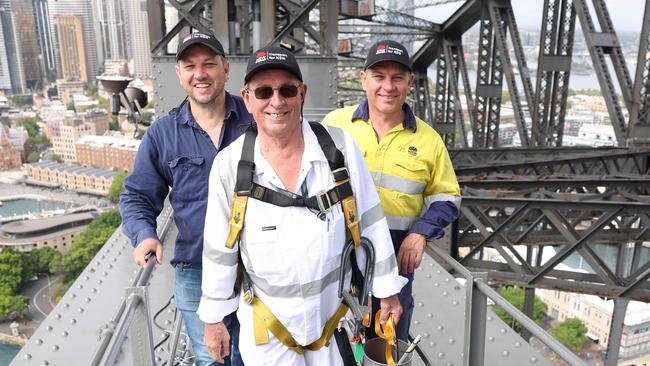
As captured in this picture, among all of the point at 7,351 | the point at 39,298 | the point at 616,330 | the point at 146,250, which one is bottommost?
the point at 7,351

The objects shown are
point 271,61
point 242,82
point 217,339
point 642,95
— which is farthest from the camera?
point 642,95

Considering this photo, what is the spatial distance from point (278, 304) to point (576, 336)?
47.5 meters

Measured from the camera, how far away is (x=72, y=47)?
11600 centimetres

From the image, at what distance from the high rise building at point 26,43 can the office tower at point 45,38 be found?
4.36ft

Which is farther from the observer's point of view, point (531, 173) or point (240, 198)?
point (531, 173)

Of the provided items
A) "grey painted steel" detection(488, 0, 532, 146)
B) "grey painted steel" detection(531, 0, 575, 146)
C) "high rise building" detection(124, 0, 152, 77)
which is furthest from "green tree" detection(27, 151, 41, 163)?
"grey painted steel" detection(531, 0, 575, 146)

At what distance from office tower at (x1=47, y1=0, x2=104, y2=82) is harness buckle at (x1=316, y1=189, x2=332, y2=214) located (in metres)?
128

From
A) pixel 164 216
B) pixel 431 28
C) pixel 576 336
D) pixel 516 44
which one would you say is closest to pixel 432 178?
pixel 164 216

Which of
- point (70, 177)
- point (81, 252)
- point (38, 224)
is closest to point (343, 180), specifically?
point (81, 252)

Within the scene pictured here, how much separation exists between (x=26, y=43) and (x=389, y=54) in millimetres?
127114

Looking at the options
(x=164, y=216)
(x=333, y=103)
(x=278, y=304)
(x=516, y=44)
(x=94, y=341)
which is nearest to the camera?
(x=278, y=304)

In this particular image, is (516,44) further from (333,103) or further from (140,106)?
(140,106)

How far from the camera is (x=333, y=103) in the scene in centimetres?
718

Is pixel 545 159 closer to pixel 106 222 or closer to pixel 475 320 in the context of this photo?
pixel 475 320
